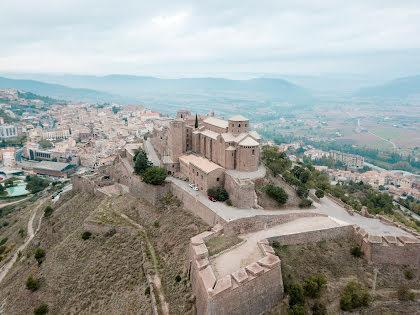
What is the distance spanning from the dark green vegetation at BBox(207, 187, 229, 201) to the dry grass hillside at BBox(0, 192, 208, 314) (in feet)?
11.5

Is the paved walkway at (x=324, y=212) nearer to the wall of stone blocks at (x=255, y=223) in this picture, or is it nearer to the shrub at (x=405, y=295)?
the wall of stone blocks at (x=255, y=223)

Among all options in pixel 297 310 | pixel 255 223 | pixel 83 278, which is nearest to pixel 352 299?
pixel 297 310

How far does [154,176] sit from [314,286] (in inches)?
853

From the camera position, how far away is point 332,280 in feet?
78.9

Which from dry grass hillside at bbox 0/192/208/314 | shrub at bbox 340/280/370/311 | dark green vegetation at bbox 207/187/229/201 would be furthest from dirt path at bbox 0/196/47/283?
shrub at bbox 340/280/370/311

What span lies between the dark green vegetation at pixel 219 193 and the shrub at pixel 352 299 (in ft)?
48.5

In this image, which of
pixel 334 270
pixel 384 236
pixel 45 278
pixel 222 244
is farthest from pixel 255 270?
pixel 45 278

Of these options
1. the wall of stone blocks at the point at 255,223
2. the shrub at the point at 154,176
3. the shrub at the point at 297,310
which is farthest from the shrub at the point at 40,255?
the shrub at the point at 297,310

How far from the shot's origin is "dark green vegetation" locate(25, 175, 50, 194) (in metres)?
72.0

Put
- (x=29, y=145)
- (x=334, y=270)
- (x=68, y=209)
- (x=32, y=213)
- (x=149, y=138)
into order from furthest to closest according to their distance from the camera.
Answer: (x=29, y=145) → (x=149, y=138) → (x=32, y=213) → (x=68, y=209) → (x=334, y=270)

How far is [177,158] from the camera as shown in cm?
4112

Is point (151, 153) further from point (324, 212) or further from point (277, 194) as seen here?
point (324, 212)

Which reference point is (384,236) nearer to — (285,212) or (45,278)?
(285,212)

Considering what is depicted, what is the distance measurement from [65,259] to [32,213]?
25.3 meters
